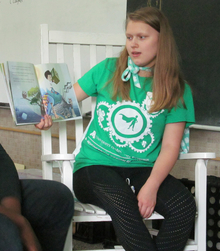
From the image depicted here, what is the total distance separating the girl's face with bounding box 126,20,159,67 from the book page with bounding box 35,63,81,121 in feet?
0.79

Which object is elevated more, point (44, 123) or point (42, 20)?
point (42, 20)

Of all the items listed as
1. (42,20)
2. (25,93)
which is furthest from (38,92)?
(42,20)

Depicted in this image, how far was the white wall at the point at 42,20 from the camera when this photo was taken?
1.65 m

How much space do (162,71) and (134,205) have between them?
17.9 inches

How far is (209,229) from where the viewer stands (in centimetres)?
129

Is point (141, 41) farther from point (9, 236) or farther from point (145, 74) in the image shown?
point (9, 236)

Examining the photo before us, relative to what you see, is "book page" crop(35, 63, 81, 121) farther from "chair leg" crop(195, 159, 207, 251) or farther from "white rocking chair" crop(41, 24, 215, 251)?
"chair leg" crop(195, 159, 207, 251)

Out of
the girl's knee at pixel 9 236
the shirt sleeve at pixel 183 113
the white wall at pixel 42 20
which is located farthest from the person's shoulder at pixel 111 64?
the girl's knee at pixel 9 236

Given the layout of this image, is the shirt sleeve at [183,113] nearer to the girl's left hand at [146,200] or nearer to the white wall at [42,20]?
the girl's left hand at [146,200]

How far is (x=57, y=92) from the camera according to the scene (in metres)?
1.15

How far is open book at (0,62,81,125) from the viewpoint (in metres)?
1.04

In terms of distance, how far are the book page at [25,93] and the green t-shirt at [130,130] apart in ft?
0.69

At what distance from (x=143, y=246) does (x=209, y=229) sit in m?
0.47

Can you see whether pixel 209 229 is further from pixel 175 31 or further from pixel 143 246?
pixel 175 31
